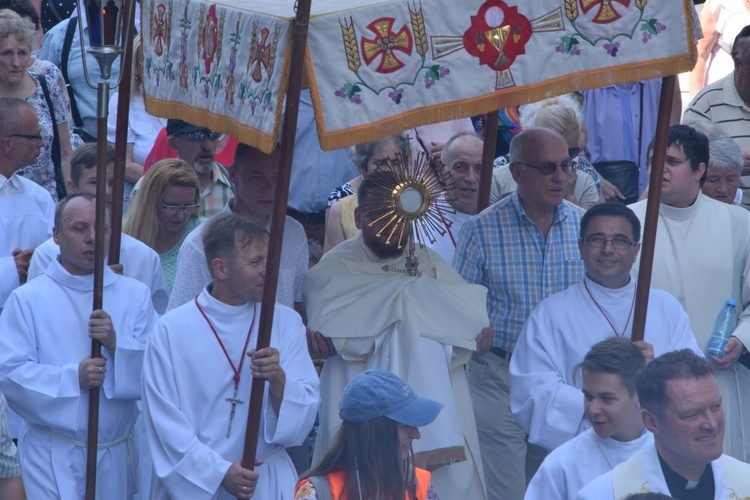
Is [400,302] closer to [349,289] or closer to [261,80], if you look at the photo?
[349,289]

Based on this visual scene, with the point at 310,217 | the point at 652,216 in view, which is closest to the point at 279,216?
the point at 652,216

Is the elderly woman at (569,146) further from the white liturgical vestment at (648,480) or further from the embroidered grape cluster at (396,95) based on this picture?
the white liturgical vestment at (648,480)

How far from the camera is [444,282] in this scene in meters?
5.88

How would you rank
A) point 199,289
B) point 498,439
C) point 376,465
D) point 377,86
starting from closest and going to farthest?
point 376,465, point 377,86, point 199,289, point 498,439

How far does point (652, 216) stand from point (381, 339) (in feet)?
4.21

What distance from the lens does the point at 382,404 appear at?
181 inches

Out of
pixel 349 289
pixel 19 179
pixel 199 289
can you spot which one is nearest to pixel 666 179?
pixel 349 289

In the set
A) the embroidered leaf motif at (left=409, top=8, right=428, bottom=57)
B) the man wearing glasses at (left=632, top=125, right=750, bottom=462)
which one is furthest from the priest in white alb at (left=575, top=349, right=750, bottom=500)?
the man wearing glasses at (left=632, top=125, right=750, bottom=462)

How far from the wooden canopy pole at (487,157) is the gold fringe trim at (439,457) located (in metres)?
1.58

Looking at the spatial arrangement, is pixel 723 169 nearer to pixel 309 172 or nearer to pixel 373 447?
pixel 309 172

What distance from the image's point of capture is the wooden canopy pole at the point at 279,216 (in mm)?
4621

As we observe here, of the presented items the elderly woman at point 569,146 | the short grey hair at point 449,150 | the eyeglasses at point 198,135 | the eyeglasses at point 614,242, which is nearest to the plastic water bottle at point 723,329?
the eyeglasses at point 614,242

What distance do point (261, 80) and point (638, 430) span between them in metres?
1.98

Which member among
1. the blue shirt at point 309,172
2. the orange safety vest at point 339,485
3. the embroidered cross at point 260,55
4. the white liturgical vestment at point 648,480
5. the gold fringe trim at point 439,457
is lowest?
the gold fringe trim at point 439,457
